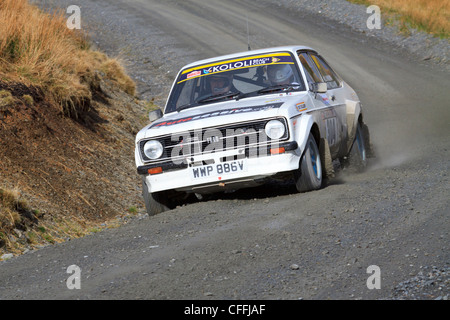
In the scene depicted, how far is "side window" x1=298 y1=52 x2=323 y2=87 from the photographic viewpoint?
343 inches

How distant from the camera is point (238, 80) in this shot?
854cm

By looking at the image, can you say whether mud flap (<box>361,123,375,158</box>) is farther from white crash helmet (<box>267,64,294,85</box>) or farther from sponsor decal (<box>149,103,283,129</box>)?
sponsor decal (<box>149,103,283,129</box>)

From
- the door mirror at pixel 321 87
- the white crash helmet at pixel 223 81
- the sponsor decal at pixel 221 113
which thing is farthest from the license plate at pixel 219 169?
the door mirror at pixel 321 87

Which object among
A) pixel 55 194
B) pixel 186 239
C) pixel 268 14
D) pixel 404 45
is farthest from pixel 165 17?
pixel 186 239

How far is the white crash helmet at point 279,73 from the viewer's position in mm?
8508

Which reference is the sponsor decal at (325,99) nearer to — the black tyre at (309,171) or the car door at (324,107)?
the car door at (324,107)

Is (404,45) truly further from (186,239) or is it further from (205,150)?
(186,239)

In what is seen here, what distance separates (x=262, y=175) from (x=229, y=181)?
36 cm

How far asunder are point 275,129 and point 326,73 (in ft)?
8.82

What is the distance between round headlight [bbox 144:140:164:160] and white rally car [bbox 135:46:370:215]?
0.01 m

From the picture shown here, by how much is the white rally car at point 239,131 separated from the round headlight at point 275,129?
0.03ft

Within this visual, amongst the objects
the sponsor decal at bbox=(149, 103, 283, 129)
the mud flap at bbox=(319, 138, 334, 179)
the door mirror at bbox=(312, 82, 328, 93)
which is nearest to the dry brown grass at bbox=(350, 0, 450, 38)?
the door mirror at bbox=(312, 82, 328, 93)

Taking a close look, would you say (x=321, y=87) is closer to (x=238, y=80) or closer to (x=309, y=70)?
(x=309, y=70)

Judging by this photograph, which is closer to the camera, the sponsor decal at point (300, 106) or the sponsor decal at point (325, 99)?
the sponsor decal at point (300, 106)
